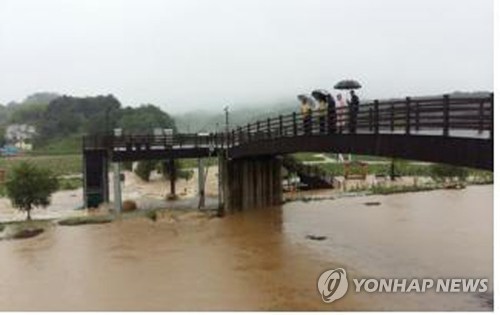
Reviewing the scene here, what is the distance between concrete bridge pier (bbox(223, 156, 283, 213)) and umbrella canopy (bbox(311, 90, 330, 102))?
12.5 metres

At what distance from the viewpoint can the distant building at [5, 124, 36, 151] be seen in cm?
13600

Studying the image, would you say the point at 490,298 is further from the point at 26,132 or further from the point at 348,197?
the point at 26,132

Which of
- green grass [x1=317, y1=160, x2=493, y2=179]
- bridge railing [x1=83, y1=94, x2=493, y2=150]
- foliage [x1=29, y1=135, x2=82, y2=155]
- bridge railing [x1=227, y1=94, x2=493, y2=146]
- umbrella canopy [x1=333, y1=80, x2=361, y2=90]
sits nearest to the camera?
bridge railing [x1=227, y1=94, x2=493, y2=146]

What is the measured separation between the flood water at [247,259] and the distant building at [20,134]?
104747 millimetres

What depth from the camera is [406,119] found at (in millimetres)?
19109

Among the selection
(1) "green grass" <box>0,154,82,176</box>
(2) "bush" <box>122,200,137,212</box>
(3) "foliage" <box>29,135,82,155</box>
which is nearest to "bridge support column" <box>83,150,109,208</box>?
(2) "bush" <box>122,200,137,212</box>

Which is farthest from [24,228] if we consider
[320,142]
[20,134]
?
[20,134]

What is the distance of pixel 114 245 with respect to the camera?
95.0 ft

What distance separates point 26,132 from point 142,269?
140 m

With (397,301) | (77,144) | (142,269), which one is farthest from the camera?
(77,144)

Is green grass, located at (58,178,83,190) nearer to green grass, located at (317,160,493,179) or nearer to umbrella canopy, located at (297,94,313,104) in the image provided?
green grass, located at (317,160,493,179)

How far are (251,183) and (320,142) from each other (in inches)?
522

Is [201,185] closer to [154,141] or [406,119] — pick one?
[154,141]

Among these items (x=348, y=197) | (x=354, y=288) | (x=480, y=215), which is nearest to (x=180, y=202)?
(x=348, y=197)
